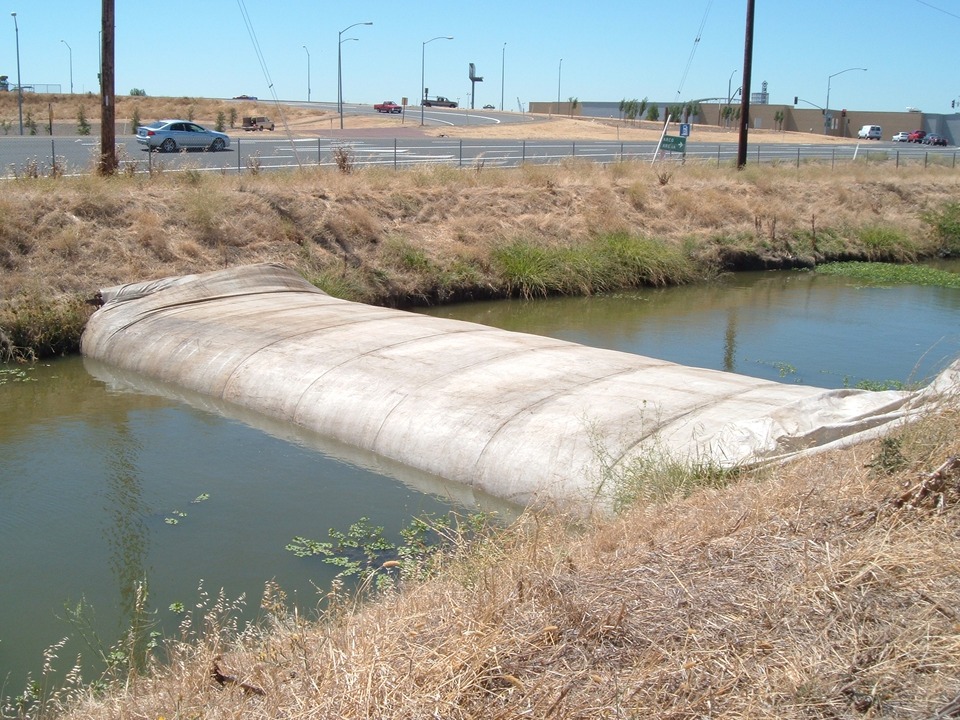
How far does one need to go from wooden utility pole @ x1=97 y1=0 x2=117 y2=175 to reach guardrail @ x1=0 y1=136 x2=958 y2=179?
47cm

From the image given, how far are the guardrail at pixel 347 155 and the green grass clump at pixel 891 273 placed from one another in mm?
8050

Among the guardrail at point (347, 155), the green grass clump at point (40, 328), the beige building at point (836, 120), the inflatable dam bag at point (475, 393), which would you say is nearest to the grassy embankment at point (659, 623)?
the inflatable dam bag at point (475, 393)

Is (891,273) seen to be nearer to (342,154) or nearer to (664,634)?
(342,154)

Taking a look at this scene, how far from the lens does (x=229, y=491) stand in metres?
9.80

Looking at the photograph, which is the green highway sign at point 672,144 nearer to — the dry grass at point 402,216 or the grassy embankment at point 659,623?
the dry grass at point 402,216

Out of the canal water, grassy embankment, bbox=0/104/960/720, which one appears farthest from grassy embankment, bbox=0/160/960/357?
grassy embankment, bbox=0/104/960/720

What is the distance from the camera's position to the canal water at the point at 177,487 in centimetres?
761

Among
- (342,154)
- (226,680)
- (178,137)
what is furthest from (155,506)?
(178,137)

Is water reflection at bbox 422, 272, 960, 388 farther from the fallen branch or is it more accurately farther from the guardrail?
the fallen branch

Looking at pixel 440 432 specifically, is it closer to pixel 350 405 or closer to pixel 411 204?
pixel 350 405

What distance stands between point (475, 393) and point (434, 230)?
13080 millimetres

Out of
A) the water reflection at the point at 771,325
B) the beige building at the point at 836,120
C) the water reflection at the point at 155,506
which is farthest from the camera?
the beige building at the point at 836,120

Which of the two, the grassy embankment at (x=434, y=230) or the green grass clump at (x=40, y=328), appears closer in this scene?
the green grass clump at (x=40, y=328)

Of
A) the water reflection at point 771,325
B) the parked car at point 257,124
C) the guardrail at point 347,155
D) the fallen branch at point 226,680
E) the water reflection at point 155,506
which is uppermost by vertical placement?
the parked car at point 257,124
